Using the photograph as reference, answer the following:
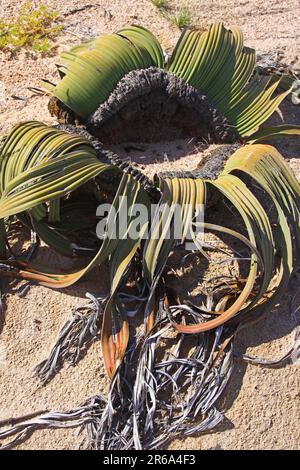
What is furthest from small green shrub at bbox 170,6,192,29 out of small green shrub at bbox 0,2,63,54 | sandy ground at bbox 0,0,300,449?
sandy ground at bbox 0,0,300,449

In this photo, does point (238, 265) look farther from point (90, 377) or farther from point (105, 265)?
point (90, 377)

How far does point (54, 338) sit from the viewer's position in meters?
2.13

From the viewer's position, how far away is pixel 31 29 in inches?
122

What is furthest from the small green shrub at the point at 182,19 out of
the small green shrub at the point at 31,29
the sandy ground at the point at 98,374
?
the sandy ground at the point at 98,374

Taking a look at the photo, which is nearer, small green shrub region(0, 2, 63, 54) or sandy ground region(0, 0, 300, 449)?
sandy ground region(0, 0, 300, 449)

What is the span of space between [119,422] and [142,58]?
142cm

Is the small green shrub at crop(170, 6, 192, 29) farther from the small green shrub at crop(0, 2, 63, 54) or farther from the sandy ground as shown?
the sandy ground

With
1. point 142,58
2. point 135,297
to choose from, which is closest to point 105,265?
point 135,297

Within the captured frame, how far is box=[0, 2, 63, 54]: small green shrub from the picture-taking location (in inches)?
120

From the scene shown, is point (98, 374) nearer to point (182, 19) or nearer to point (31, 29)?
point (31, 29)

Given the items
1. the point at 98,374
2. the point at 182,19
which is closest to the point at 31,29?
the point at 182,19

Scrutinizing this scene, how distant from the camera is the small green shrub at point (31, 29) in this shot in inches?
120

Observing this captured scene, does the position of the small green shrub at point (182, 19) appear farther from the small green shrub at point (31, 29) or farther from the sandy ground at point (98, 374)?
the sandy ground at point (98, 374)
